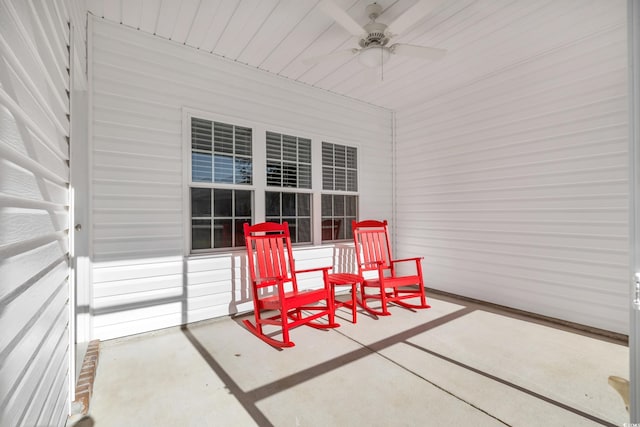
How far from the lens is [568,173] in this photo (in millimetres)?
3168

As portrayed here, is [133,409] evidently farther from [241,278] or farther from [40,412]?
[241,278]

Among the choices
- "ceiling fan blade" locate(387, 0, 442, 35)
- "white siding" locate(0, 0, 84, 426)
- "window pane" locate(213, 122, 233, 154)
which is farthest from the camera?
"window pane" locate(213, 122, 233, 154)

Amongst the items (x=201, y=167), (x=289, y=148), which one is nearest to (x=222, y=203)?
(x=201, y=167)

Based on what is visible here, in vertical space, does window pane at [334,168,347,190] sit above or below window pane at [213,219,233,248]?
above

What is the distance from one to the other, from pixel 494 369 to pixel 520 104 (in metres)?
2.97

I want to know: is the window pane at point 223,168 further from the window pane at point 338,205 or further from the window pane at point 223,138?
the window pane at point 338,205

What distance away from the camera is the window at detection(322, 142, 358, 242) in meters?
4.40

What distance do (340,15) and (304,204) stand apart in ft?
7.95

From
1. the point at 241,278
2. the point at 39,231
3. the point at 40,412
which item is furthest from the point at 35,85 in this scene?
the point at 241,278

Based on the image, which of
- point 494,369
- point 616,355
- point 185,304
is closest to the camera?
point 494,369

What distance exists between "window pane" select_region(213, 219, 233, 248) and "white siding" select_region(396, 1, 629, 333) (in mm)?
2913

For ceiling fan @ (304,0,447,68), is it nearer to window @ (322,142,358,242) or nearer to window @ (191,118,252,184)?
window @ (191,118,252,184)

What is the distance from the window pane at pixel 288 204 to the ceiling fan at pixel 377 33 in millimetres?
1727

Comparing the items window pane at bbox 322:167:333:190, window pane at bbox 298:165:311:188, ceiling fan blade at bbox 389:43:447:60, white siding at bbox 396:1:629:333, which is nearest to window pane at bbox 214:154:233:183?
window pane at bbox 298:165:311:188
